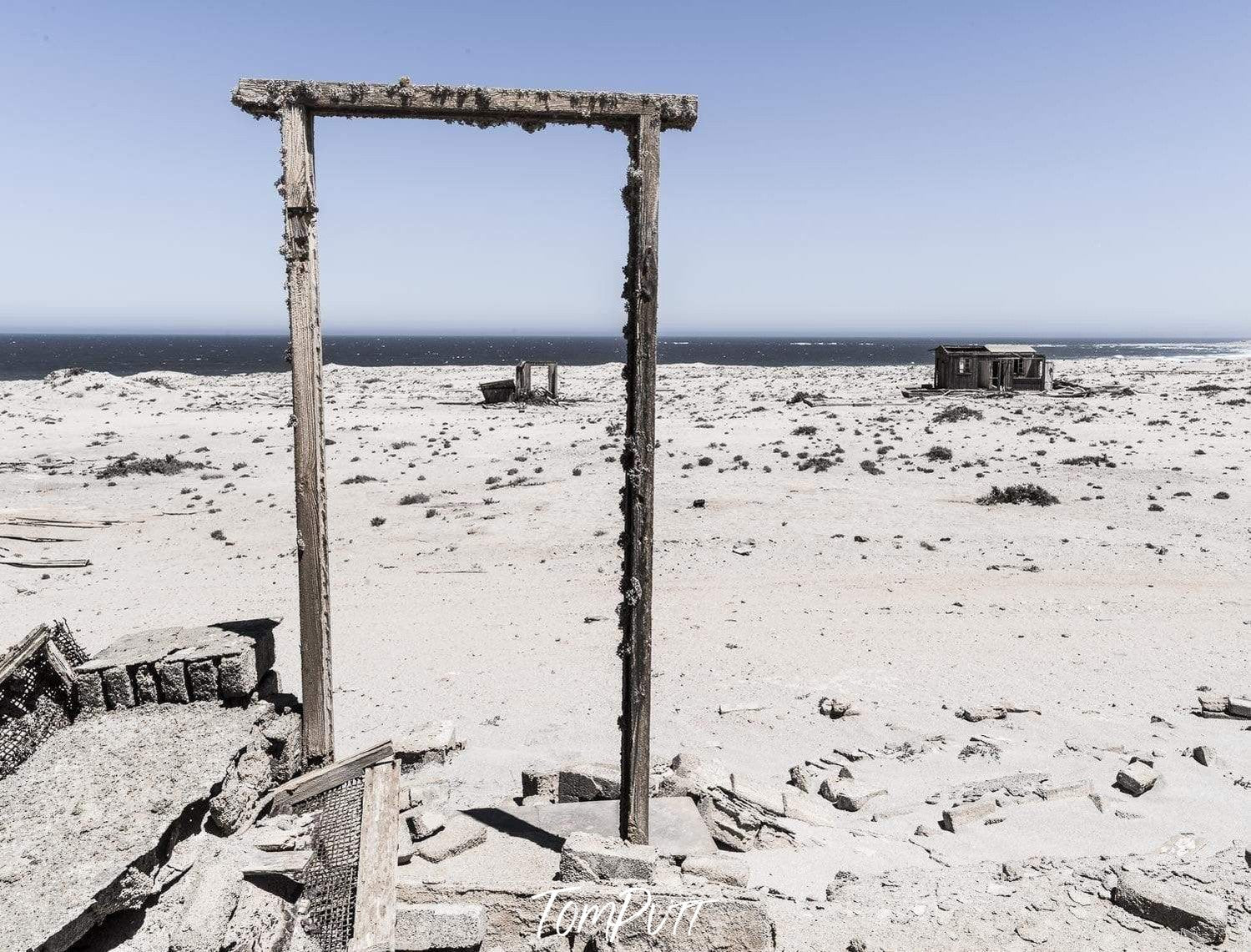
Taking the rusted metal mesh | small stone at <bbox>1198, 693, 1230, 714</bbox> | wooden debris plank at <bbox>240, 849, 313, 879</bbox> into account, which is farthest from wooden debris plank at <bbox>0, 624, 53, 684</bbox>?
small stone at <bbox>1198, 693, 1230, 714</bbox>

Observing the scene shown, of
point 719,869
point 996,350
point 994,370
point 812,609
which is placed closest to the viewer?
point 719,869

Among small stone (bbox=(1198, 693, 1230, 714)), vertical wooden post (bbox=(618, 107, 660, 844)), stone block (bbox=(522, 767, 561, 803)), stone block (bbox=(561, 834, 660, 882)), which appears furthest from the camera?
small stone (bbox=(1198, 693, 1230, 714))

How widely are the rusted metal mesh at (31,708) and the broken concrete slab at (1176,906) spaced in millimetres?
6512

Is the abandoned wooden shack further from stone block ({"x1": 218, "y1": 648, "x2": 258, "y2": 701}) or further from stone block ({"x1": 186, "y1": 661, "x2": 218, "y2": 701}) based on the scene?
stone block ({"x1": 186, "y1": 661, "x2": 218, "y2": 701})

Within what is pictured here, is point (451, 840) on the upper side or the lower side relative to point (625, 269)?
lower

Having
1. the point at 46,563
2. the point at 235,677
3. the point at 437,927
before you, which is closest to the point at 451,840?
the point at 437,927

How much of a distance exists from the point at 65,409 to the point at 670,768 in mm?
39828

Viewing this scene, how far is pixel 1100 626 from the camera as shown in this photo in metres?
10.6

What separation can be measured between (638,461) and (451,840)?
2.61m

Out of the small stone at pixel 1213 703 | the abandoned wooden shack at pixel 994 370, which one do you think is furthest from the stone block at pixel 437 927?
the abandoned wooden shack at pixel 994 370

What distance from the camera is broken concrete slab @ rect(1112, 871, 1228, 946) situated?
4.66 meters

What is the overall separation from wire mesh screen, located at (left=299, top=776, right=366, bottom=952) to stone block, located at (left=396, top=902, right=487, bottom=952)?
0.89 ft

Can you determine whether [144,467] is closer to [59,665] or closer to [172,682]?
[59,665]

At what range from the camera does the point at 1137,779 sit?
6457 millimetres
